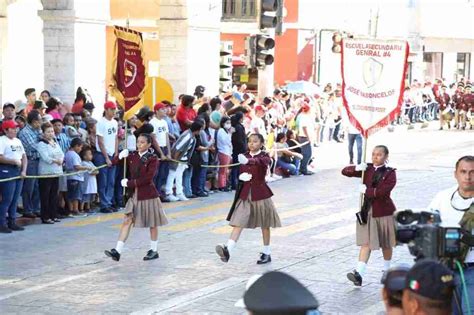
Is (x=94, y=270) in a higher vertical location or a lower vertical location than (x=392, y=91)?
lower

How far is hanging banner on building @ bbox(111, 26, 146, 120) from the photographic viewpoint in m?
16.2

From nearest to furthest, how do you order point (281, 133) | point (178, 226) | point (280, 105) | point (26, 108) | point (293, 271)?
point (293, 271), point (178, 226), point (26, 108), point (281, 133), point (280, 105)

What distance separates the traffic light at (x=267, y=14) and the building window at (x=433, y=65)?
3047 cm

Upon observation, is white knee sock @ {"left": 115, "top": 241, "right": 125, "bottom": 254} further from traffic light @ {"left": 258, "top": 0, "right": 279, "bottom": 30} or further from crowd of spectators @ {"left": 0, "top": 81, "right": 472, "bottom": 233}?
traffic light @ {"left": 258, "top": 0, "right": 279, "bottom": 30}

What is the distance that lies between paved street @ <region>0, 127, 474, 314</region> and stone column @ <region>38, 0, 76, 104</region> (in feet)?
13.0

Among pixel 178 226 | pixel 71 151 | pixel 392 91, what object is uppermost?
pixel 392 91

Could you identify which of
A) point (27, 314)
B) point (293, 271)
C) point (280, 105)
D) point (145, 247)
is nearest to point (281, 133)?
point (280, 105)

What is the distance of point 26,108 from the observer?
60.5 ft

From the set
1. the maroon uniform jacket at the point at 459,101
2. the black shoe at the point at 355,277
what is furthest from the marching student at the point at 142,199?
the maroon uniform jacket at the point at 459,101

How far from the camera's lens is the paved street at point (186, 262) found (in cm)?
1118

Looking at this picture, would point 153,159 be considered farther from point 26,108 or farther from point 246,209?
point 26,108

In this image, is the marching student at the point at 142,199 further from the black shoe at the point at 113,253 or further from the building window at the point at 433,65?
the building window at the point at 433,65

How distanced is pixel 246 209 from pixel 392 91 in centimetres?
233

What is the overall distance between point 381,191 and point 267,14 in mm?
9447
